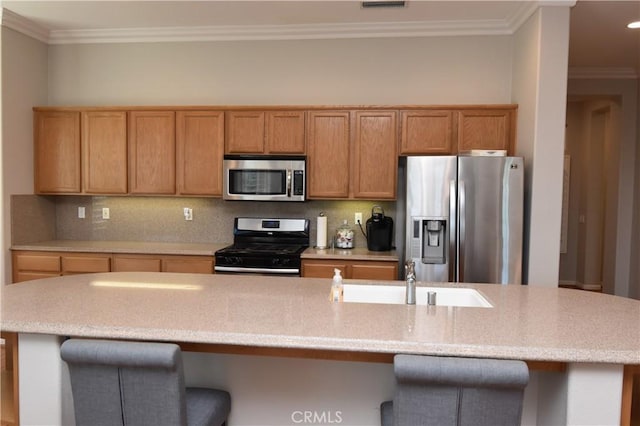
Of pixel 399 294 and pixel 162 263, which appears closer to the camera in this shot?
pixel 399 294

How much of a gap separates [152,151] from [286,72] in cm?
146

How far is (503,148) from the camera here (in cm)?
396

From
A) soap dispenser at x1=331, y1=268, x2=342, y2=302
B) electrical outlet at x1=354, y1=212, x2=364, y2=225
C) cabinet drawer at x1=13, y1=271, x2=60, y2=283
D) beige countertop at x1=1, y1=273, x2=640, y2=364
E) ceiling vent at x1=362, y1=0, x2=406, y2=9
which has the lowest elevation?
cabinet drawer at x1=13, y1=271, x2=60, y2=283

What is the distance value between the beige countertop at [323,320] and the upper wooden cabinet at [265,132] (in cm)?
207

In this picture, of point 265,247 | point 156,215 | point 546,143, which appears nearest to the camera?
point 546,143

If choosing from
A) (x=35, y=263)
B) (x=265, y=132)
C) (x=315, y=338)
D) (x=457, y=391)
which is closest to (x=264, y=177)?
(x=265, y=132)

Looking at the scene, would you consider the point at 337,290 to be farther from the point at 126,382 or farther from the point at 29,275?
the point at 29,275

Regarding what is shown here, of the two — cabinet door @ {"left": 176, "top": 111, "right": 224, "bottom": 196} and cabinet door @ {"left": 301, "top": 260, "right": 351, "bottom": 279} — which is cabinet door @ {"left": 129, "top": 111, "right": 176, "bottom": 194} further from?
cabinet door @ {"left": 301, "top": 260, "right": 351, "bottom": 279}

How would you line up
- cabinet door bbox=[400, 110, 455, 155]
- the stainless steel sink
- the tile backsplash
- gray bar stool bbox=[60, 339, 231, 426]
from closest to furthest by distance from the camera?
gray bar stool bbox=[60, 339, 231, 426]
the stainless steel sink
cabinet door bbox=[400, 110, 455, 155]
the tile backsplash

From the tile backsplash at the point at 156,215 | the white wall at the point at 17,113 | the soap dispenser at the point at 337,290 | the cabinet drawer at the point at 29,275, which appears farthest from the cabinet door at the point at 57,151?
the soap dispenser at the point at 337,290

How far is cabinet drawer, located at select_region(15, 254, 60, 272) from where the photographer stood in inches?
163

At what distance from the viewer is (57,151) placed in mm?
4398

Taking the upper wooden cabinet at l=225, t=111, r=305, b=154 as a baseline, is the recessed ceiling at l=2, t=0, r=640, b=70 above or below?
above

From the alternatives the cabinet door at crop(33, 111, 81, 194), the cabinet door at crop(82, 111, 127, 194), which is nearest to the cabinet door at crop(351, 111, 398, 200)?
the cabinet door at crop(82, 111, 127, 194)
